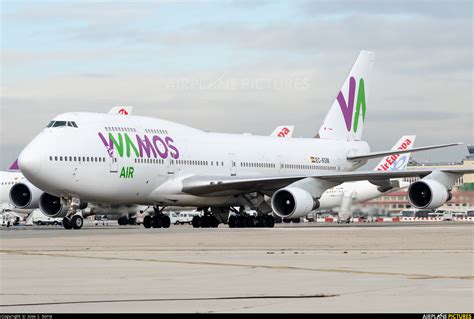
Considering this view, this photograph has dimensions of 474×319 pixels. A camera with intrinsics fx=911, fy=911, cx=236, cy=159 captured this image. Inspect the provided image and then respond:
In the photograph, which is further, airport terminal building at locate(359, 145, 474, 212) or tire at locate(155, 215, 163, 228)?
airport terminal building at locate(359, 145, 474, 212)

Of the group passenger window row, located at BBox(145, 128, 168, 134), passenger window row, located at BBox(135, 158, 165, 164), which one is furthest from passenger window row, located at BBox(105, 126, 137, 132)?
passenger window row, located at BBox(135, 158, 165, 164)

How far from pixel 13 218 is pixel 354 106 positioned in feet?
130

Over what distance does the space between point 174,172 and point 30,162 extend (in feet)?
24.1

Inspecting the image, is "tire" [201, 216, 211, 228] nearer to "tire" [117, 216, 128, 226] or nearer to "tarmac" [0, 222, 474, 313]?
"tire" [117, 216, 128, 226]

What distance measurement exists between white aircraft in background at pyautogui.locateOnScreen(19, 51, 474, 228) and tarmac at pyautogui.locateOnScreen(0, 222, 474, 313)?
50.6 ft

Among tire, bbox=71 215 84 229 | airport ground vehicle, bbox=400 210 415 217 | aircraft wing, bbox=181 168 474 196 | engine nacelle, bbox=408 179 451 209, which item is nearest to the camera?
tire, bbox=71 215 84 229

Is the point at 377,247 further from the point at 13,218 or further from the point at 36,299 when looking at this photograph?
the point at 13,218

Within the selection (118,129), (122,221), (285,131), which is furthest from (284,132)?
(118,129)

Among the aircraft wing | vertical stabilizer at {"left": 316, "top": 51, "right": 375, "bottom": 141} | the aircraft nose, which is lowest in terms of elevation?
the aircraft wing

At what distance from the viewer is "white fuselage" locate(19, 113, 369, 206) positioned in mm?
35406

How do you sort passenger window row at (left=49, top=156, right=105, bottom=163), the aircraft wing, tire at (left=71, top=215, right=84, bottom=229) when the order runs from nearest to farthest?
passenger window row at (left=49, top=156, right=105, bottom=163) < tire at (left=71, top=215, right=84, bottom=229) < the aircraft wing

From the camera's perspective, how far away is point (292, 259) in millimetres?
16156

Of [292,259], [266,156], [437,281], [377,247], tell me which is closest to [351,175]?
[266,156]

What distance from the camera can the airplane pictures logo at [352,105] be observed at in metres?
51.8
